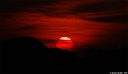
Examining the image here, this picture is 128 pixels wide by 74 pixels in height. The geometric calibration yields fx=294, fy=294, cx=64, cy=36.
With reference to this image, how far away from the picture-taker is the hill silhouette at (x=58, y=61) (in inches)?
669

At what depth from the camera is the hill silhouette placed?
1700 cm

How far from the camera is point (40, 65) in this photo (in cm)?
1862

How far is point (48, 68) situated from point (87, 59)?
2.46 m

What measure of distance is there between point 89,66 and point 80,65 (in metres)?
0.55

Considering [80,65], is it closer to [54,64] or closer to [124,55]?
[54,64]

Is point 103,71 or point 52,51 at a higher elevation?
point 52,51

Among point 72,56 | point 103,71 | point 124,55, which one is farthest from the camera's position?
point 124,55

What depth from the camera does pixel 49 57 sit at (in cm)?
1988

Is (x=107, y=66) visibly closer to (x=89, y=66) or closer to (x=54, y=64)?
(x=89, y=66)

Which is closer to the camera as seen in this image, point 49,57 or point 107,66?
point 107,66

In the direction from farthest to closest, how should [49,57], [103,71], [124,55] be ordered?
[49,57]
[124,55]
[103,71]

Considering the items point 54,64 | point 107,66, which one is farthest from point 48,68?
point 107,66

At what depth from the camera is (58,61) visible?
1877 cm

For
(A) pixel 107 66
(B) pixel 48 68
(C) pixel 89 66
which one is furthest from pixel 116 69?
(B) pixel 48 68
